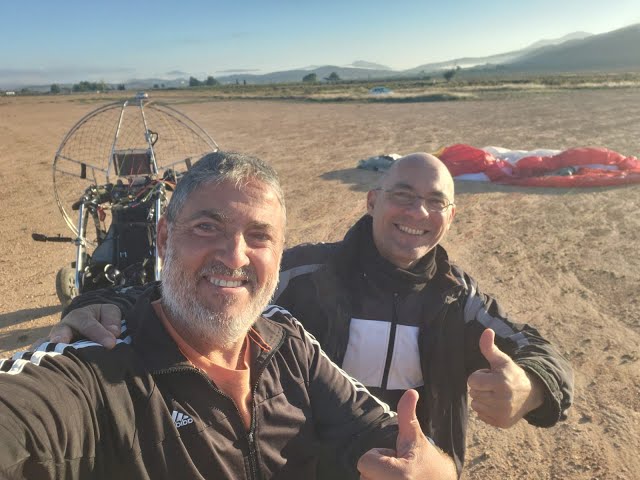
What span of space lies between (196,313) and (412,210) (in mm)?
1350

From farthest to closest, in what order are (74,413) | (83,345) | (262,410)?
(262,410), (83,345), (74,413)

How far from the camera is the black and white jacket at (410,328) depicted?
232 centimetres

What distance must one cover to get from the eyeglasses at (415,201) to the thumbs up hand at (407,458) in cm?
131

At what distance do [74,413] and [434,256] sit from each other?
1766 millimetres

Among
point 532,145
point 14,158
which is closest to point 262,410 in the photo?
point 532,145

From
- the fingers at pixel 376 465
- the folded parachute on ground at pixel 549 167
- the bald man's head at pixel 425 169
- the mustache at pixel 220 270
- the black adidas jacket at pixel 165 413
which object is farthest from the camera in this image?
the folded parachute on ground at pixel 549 167

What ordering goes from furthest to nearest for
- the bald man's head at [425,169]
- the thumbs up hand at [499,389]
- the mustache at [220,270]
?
the bald man's head at [425,169] < the thumbs up hand at [499,389] < the mustache at [220,270]

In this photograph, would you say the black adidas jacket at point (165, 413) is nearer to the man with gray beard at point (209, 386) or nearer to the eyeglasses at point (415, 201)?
the man with gray beard at point (209, 386)

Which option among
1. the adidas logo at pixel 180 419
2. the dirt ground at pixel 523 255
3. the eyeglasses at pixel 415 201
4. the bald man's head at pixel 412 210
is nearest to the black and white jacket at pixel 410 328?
the bald man's head at pixel 412 210

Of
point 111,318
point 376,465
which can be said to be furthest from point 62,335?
point 376,465

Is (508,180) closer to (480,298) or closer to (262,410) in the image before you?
(480,298)

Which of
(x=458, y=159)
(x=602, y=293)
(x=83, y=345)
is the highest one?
(x=83, y=345)

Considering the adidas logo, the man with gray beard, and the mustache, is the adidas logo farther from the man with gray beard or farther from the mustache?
the mustache

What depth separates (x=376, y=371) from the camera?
7.76 feet
